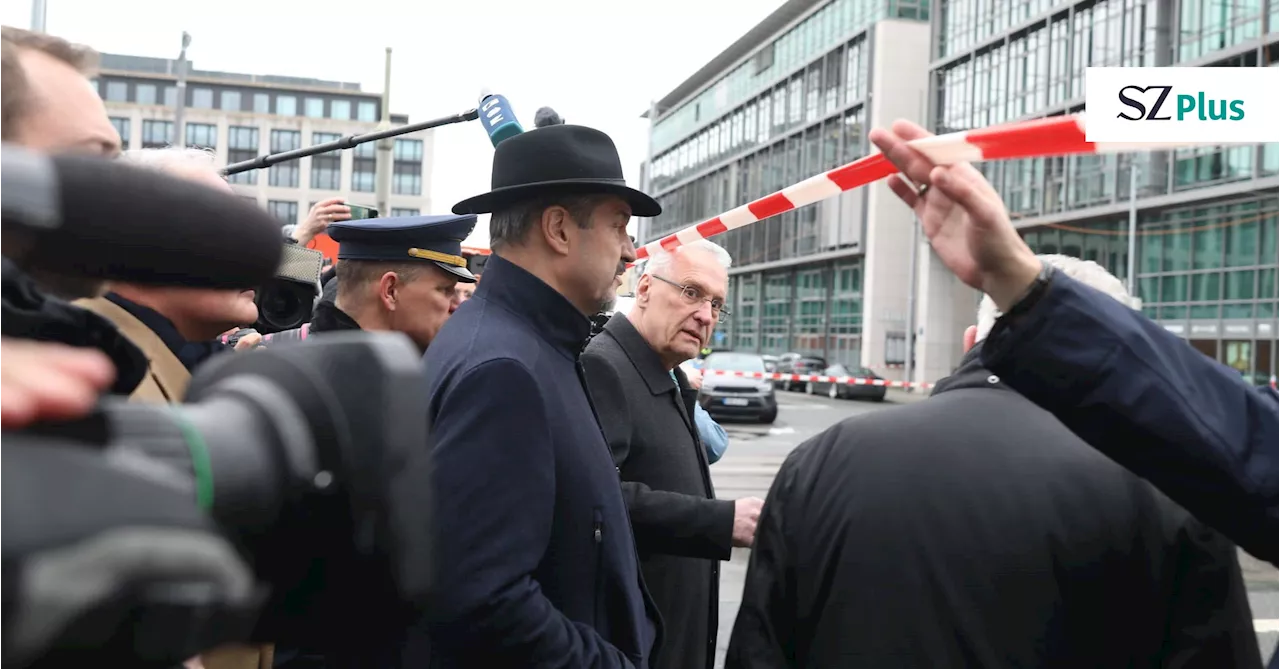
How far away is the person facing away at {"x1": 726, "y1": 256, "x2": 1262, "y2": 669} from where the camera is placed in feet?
5.93

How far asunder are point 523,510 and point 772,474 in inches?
410

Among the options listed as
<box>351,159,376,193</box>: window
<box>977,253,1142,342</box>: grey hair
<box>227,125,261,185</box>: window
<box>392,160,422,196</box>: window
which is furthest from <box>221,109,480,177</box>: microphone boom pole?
<box>392,160,422,196</box>: window

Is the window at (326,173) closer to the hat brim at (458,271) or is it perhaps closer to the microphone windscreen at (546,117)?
the hat brim at (458,271)

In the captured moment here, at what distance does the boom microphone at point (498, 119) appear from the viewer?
3.37m

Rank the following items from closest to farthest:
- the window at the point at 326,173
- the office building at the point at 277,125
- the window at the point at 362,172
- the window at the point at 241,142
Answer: the office building at the point at 277,125 < the window at the point at 241,142 < the window at the point at 326,173 < the window at the point at 362,172

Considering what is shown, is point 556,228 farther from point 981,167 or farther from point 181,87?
point 981,167

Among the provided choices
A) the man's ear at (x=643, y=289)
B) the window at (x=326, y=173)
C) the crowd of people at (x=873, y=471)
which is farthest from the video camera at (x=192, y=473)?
the window at (x=326, y=173)

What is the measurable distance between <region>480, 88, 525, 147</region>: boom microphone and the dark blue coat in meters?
2.21

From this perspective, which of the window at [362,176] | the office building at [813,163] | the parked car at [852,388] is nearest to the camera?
the parked car at [852,388]

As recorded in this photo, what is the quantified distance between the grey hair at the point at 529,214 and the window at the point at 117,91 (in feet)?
290

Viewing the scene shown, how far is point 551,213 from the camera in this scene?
2.51m

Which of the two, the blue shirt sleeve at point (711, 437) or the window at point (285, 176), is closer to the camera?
the blue shirt sleeve at point (711, 437)

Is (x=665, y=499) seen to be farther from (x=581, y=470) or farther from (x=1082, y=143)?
(x=1082, y=143)

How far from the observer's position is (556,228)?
2516 mm
